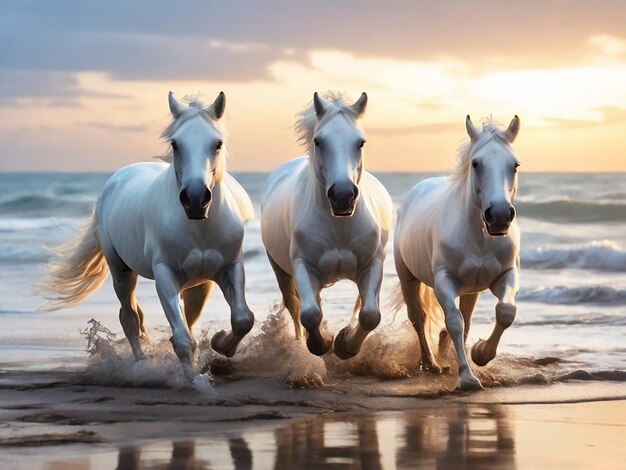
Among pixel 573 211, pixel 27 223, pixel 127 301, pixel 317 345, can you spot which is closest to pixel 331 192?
pixel 317 345

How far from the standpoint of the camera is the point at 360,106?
7.95 m

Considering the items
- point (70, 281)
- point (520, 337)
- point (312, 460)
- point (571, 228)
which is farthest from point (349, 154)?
point (571, 228)

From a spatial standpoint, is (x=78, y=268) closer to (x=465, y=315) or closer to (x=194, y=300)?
(x=194, y=300)

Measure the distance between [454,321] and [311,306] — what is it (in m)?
1.00

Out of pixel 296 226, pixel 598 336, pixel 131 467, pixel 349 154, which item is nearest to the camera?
pixel 131 467

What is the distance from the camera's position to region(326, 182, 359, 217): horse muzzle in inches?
291

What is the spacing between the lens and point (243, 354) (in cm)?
906

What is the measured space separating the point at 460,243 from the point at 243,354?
6.12 feet

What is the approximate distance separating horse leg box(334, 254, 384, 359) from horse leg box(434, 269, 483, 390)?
44 cm

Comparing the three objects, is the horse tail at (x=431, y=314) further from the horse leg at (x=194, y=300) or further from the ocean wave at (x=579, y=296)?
the ocean wave at (x=579, y=296)

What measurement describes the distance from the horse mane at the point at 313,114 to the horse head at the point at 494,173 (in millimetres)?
816

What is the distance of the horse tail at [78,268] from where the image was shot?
10.1m

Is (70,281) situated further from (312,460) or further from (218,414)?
(312,460)

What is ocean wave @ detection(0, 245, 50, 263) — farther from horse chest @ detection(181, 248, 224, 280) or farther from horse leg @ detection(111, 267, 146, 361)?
horse chest @ detection(181, 248, 224, 280)
